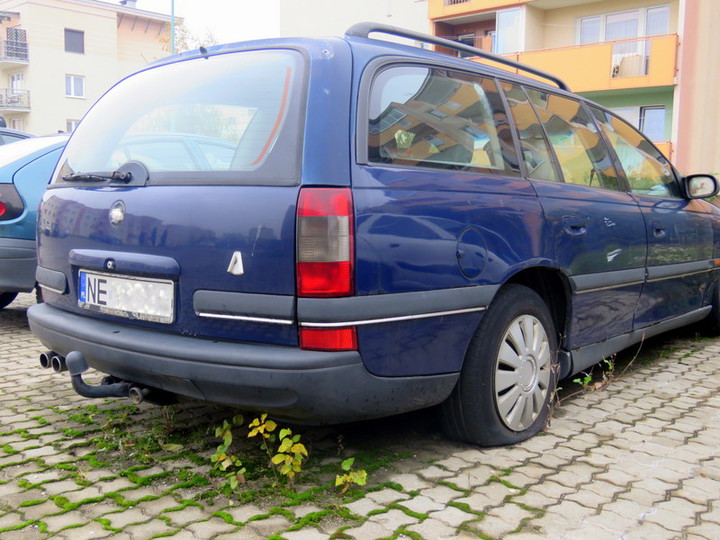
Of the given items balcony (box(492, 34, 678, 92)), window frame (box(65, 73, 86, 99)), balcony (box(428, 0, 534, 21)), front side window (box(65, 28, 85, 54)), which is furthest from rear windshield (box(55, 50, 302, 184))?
front side window (box(65, 28, 85, 54))

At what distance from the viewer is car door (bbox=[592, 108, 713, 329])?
14.6 ft

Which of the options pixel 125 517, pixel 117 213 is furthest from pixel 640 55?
pixel 125 517

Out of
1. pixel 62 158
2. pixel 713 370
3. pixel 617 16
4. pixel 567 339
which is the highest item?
pixel 617 16

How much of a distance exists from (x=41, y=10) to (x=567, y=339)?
5094cm

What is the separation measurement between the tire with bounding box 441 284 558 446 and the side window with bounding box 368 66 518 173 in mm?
627

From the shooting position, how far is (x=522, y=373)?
10.8 ft

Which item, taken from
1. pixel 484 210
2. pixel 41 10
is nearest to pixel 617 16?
pixel 484 210

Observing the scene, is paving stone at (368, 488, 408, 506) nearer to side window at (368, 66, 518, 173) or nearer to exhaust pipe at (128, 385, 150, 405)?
exhaust pipe at (128, 385, 150, 405)

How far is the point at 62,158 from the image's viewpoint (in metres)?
3.54

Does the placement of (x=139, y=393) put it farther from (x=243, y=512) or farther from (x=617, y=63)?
(x=617, y=63)

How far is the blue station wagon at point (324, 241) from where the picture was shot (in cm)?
254

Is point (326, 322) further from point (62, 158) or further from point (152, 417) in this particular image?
point (62, 158)

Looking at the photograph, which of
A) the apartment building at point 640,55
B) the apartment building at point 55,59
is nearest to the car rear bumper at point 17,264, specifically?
the apartment building at point 640,55

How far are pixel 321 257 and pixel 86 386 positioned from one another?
1.18 meters
